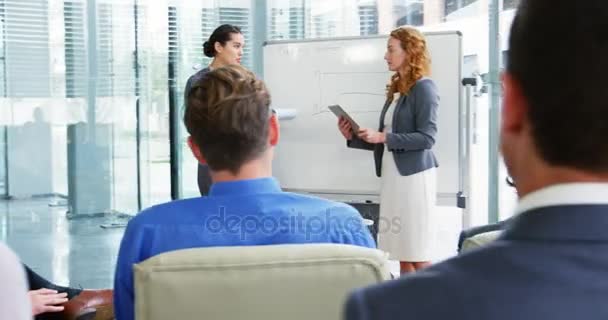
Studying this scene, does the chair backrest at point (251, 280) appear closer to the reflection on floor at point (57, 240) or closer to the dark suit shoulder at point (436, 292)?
the dark suit shoulder at point (436, 292)

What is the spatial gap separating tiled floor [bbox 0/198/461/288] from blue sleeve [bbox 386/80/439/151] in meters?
1.58

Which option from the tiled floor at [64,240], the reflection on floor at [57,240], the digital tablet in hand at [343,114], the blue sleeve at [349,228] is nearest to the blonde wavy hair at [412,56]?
the digital tablet in hand at [343,114]

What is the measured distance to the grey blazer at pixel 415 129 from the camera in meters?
3.79

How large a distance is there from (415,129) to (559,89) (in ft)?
11.1

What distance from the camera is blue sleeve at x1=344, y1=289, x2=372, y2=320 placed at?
53 cm

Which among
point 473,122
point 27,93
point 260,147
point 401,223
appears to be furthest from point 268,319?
point 27,93

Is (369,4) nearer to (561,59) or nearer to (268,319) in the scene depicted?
(268,319)

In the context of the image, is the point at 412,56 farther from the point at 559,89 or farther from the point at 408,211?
the point at 559,89

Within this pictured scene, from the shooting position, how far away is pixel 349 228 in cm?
149

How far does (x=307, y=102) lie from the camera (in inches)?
187

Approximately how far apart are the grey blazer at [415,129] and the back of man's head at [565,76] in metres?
3.28
